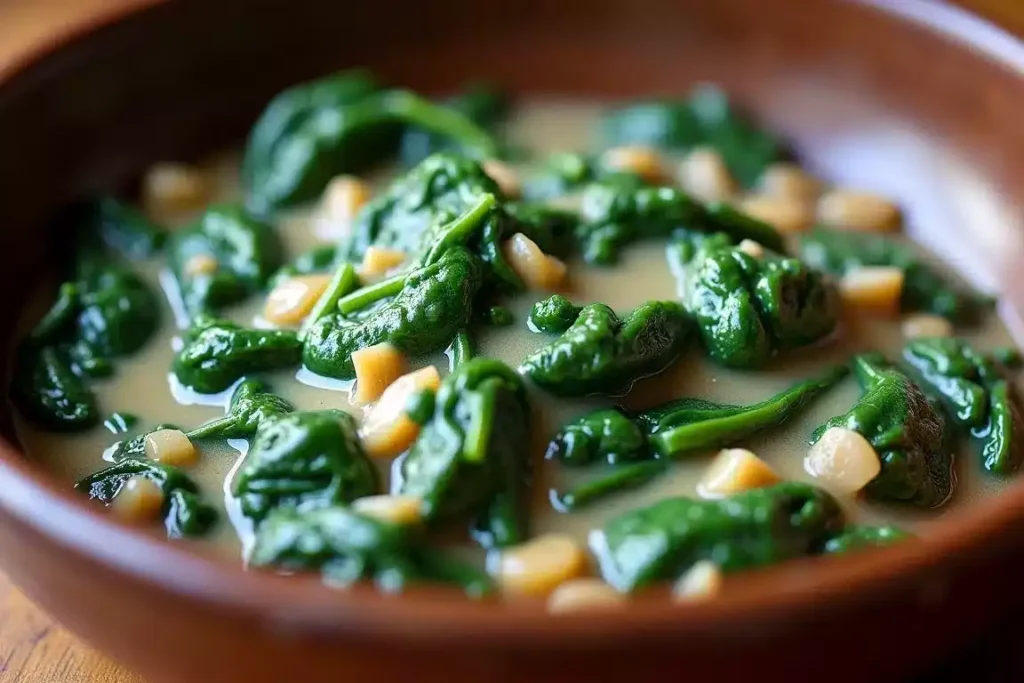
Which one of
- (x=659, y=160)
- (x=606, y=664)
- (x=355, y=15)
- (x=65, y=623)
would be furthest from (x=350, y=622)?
(x=355, y=15)

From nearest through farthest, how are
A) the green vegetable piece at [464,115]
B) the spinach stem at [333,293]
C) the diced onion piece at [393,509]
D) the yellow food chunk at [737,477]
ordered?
the diced onion piece at [393,509] < the yellow food chunk at [737,477] < the spinach stem at [333,293] < the green vegetable piece at [464,115]

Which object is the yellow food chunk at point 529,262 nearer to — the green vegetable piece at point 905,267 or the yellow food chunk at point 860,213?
the green vegetable piece at point 905,267

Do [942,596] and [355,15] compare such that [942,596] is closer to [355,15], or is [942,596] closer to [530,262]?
[530,262]

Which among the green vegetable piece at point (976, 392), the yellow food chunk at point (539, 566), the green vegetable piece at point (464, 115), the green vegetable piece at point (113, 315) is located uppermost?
the green vegetable piece at point (976, 392)

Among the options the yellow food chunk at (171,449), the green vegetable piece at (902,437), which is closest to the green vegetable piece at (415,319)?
the yellow food chunk at (171,449)

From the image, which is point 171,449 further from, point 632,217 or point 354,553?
point 632,217
